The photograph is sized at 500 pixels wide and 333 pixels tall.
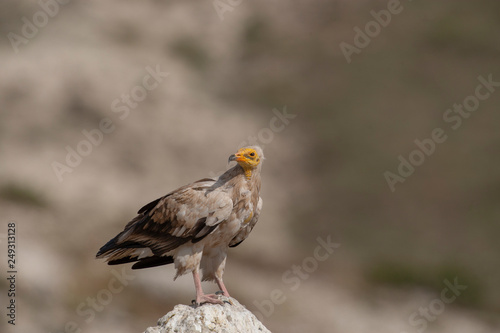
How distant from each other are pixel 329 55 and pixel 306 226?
32.7 ft

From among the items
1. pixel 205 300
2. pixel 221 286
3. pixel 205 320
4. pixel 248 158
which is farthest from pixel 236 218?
pixel 205 320

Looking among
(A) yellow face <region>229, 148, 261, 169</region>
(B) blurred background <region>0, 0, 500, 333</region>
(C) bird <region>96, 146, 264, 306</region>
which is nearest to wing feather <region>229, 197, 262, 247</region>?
(C) bird <region>96, 146, 264, 306</region>

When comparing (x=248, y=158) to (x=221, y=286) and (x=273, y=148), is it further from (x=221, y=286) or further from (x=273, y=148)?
(x=273, y=148)

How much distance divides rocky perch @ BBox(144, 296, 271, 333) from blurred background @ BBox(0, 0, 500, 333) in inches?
588

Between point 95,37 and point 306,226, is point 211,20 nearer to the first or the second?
point 95,37

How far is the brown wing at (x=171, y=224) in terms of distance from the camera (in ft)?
32.9

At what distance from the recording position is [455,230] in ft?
98.0

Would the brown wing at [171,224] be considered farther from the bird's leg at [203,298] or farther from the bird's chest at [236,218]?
the bird's leg at [203,298]

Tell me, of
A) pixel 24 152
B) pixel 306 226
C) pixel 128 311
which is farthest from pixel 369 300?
pixel 24 152

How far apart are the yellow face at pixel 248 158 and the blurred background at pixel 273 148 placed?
595 inches

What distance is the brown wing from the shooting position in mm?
10031

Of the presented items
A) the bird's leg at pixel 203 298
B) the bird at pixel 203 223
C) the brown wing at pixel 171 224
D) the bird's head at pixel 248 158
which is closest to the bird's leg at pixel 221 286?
the bird at pixel 203 223

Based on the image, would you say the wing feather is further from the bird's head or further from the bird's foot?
the bird's foot

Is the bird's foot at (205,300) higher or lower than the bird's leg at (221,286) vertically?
lower
